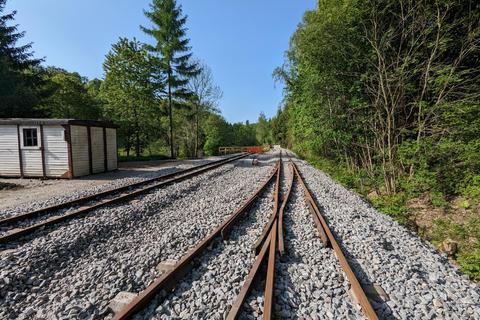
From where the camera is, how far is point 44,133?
32.6 feet

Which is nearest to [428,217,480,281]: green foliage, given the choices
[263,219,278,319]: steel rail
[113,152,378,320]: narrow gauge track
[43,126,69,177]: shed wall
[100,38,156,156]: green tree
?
[113,152,378,320]: narrow gauge track

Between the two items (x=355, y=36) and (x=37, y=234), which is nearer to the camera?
(x=37, y=234)

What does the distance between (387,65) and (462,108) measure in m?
2.76

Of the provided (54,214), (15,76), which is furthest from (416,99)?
(15,76)

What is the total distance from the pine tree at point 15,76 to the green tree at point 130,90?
213 inches

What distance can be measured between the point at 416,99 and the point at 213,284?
8.23 meters

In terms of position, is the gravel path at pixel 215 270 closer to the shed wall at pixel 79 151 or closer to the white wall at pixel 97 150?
the shed wall at pixel 79 151

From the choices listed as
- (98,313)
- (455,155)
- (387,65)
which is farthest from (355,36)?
(98,313)

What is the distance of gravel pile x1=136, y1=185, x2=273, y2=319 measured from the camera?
222cm

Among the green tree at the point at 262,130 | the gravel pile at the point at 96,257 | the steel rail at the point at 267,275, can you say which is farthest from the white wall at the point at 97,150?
the green tree at the point at 262,130

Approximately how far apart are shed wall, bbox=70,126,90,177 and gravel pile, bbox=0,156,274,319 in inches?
256

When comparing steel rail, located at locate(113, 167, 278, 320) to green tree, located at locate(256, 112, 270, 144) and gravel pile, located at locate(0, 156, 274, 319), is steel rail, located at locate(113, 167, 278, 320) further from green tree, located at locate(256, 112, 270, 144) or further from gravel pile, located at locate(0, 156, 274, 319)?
green tree, located at locate(256, 112, 270, 144)

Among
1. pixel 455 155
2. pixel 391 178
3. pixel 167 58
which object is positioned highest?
pixel 167 58

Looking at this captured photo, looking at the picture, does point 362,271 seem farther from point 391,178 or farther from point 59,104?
point 59,104
